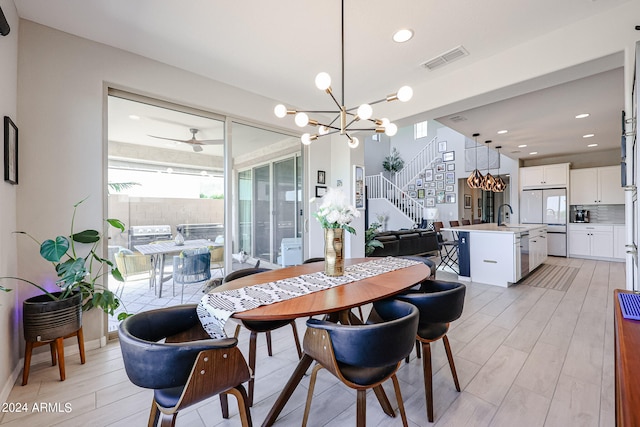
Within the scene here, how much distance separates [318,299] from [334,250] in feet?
1.76

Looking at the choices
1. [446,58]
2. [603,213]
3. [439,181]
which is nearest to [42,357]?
[446,58]

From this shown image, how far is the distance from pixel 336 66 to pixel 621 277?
20.3 feet

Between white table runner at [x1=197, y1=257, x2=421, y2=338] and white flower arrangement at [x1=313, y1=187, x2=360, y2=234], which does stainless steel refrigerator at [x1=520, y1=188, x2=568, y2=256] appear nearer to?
white table runner at [x1=197, y1=257, x2=421, y2=338]

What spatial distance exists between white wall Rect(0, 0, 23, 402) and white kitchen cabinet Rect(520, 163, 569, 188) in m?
9.78

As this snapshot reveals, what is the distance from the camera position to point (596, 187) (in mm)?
6613

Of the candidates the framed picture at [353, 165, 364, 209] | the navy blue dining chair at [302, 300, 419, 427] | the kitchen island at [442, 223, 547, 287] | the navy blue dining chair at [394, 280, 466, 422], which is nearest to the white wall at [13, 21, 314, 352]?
the navy blue dining chair at [302, 300, 419, 427]

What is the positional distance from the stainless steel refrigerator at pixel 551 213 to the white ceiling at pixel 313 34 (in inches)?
161

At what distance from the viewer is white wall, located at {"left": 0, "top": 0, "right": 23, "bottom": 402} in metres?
1.91

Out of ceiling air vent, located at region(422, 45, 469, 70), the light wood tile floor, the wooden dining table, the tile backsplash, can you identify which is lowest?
the light wood tile floor

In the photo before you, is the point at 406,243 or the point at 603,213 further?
the point at 603,213

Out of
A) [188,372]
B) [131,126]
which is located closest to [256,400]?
[188,372]

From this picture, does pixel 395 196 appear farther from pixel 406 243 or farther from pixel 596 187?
pixel 596 187

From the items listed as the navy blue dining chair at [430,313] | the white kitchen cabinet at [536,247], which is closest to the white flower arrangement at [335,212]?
the navy blue dining chair at [430,313]

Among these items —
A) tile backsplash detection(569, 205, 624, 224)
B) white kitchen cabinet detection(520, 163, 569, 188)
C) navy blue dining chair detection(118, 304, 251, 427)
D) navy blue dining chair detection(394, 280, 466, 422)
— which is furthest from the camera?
white kitchen cabinet detection(520, 163, 569, 188)
